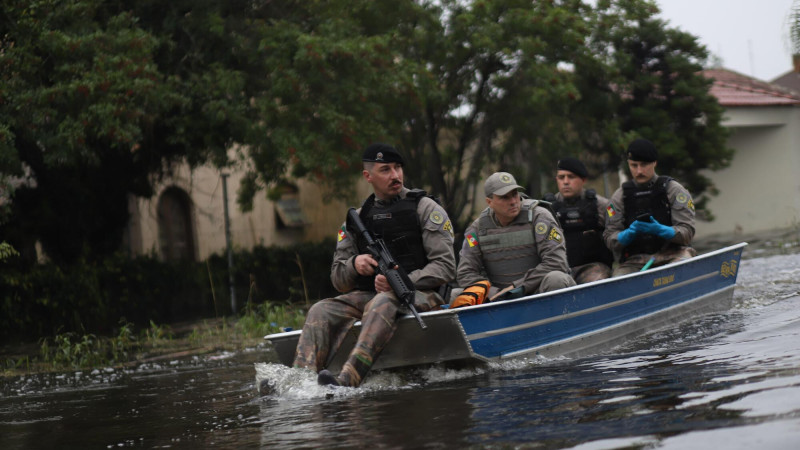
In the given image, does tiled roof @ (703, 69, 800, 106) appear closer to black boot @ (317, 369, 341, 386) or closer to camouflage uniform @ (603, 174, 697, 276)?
camouflage uniform @ (603, 174, 697, 276)

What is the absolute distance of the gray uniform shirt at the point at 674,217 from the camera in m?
10.0

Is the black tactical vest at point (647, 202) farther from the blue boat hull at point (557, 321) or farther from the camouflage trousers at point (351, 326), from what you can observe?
the camouflage trousers at point (351, 326)

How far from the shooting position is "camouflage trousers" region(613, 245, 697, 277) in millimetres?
10312

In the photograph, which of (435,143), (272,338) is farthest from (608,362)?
(435,143)

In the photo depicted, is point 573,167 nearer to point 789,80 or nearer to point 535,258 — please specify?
point 535,258

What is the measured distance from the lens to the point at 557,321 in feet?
27.7

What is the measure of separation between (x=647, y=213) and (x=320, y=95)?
7849 mm

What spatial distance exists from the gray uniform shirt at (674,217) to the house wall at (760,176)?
1996cm

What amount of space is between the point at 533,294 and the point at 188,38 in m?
10.4

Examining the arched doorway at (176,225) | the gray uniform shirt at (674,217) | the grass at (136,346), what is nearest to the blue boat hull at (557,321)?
the gray uniform shirt at (674,217)

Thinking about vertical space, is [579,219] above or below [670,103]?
below

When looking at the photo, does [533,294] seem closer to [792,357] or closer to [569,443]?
[792,357]

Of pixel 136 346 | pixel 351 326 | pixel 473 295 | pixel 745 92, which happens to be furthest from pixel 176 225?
pixel 351 326

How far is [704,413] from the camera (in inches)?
196
